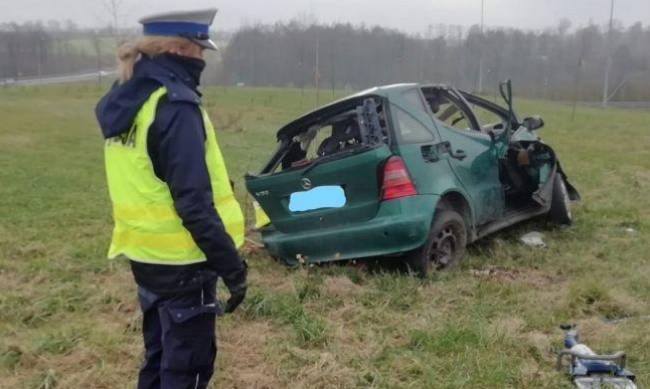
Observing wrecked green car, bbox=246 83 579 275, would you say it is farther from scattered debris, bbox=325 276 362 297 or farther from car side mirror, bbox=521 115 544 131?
car side mirror, bbox=521 115 544 131

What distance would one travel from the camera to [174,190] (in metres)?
2.26

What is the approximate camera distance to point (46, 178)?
9938mm

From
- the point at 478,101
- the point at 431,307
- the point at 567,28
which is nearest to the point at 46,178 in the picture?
the point at 478,101

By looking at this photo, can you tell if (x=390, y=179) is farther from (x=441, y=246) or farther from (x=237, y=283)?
(x=237, y=283)

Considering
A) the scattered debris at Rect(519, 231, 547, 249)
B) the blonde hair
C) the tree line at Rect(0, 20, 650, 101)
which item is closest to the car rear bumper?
the scattered debris at Rect(519, 231, 547, 249)

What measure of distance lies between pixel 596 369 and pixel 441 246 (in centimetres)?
178

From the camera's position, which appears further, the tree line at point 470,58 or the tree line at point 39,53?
the tree line at point 39,53

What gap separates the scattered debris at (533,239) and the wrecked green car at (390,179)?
31cm

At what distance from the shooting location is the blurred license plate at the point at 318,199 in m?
4.68

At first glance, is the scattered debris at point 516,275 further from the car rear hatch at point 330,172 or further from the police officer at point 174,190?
the police officer at point 174,190

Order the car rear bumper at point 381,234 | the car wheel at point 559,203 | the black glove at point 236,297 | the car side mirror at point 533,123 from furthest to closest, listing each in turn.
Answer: the car wheel at point 559,203, the car side mirror at point 533,123, the car rear bumper at point 381,234, the black glove at point 236,297

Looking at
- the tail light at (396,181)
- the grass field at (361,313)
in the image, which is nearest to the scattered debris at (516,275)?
the grass field at (361,313)

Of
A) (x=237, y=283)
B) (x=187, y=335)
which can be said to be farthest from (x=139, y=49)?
(x=187, y=335)

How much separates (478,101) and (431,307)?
2.46 metres
